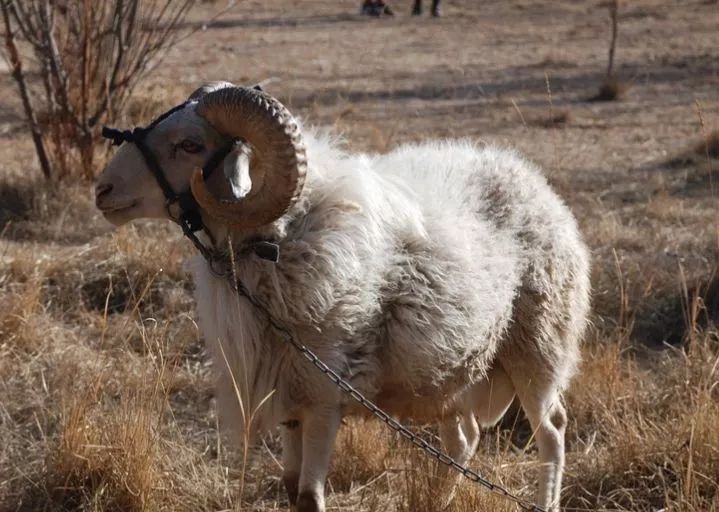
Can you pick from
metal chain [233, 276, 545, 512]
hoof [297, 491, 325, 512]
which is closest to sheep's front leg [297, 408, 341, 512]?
hoof [297, 491, 325, 512]

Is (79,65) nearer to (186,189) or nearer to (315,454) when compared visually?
(186,189)

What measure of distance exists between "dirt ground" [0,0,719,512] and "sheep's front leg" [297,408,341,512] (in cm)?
42

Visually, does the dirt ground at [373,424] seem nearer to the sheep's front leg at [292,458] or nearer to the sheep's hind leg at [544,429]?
the sheep's hind leg at [544,429]

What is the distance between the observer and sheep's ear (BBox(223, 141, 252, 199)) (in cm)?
408

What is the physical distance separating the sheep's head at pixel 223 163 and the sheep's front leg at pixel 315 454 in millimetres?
778

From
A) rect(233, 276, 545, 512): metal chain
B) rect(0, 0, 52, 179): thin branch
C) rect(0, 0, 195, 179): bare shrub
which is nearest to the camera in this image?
rect(233, 276, 545, 512): metal chain

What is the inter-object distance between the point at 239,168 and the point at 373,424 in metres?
1.84

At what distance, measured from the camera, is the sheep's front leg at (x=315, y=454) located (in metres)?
4.23

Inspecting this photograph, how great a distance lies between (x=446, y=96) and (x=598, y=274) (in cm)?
861

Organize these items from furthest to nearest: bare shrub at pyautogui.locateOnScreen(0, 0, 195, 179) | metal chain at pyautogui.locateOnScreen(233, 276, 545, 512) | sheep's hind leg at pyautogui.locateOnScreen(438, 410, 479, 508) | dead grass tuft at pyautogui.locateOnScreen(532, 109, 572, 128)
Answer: dead grass tuft at pyautogui.locateOnScreen(532, 109, 572, 128) < bare shrub at pyautogui.locateOnScreen(0, 0, 195, 179) < sheep's hind leg at pyautogui.locateOnScreen(438, 410, 479, 508) < metal chain at pyautogui.locateOnScreen(233, 276, 545, 512)

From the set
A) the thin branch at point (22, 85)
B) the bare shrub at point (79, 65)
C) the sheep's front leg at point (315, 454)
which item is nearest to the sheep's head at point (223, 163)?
the sheep's front leg at point (315, 454)

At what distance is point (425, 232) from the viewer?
453 cm

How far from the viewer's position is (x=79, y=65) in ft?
30.8

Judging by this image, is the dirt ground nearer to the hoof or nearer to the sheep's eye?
the hoof
